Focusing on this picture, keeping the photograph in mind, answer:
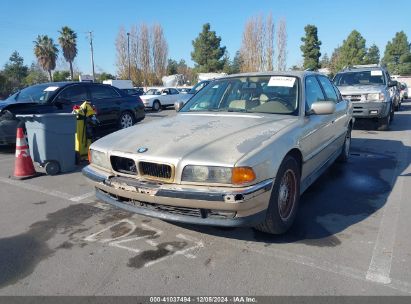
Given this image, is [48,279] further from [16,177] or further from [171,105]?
[171,105]

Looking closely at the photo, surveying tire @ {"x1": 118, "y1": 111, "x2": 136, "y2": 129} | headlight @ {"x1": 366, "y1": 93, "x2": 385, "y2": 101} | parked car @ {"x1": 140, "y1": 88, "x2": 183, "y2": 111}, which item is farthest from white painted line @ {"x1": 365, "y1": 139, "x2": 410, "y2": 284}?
parked car @ {"x1": 140, "y1": 88, "x2": 183, "y2": 111}

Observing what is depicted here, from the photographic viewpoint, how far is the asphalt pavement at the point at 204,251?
9.00ft

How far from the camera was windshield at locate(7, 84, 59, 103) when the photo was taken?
8.19 metres

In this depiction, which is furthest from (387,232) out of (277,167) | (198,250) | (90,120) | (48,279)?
(90,120)

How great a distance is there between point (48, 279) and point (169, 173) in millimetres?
1291

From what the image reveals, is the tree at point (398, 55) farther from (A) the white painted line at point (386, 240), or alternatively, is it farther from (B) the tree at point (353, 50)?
(A) the white painted line at point (386, 240)

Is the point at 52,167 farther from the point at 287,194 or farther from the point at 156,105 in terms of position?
the point at 156,105

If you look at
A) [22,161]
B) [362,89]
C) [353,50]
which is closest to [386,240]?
[22,161]

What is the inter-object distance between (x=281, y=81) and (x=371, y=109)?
6.67m

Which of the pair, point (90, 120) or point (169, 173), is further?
point (90, 120)

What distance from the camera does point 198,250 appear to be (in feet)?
10.8

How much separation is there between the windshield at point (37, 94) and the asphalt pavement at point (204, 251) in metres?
3.85

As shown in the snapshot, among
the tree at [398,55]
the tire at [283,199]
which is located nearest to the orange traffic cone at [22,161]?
the tire at [283,199]

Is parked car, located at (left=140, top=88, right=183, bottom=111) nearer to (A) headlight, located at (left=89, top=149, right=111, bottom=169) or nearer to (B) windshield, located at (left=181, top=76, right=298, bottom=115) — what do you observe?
(B) windshield, located at (left=181, top=76, right=298, bottom=115)
